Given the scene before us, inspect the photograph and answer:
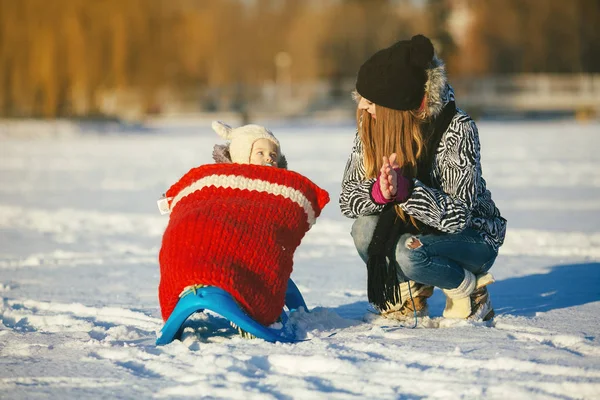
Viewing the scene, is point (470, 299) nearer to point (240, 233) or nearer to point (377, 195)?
point (377, 195)

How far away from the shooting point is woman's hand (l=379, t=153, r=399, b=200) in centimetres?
322

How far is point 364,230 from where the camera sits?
356 centimetres

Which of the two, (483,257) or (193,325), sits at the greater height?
(483,257)

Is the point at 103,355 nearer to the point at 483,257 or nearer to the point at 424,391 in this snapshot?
the point at 424,391

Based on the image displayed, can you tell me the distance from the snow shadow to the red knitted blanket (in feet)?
4.04

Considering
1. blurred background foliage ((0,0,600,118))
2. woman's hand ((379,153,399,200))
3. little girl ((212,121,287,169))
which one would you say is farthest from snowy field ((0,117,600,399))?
blurred background foliage ((0,0,600,118))

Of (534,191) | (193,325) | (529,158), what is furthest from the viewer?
Result: (529,158)

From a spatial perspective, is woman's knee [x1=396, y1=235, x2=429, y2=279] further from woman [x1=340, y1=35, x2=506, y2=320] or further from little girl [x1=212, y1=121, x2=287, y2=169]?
little girl [x1=212, y1=121, x2=287, y2=169]

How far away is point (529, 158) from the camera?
13.6m

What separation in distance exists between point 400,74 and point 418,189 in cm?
45

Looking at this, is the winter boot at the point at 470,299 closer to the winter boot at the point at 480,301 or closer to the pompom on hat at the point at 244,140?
the winter boot at the point at 480,301

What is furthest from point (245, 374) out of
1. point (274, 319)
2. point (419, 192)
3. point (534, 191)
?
point (534, 191)

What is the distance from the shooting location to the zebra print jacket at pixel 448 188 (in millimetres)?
3336

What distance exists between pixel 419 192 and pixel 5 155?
15.5 meters
